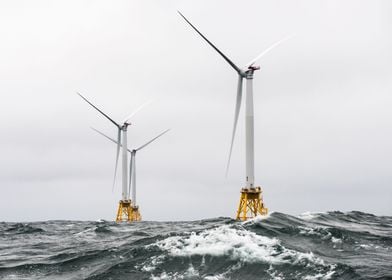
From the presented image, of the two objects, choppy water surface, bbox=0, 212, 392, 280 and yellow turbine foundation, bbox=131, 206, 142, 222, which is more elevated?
yellow turbine foundation, bbox=131, 206, 142, 222

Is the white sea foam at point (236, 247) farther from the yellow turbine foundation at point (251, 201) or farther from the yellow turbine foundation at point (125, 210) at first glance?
the yellow turbine foundation at point (125, 210)

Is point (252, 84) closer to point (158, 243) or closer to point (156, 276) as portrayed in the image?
point (158, 243)

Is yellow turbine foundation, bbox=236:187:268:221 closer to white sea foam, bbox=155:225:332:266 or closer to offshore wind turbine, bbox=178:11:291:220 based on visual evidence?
offshore wind turbine, bbox=178:11:291:220

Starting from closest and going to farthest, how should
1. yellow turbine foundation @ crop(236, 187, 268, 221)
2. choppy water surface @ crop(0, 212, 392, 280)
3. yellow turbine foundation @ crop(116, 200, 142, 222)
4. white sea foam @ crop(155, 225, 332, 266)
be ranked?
choppy water surface @ crop(0, 212, 392, 280), white sea foam @ crop(155, 225, 332, 266), yellow turbine foundation @ crop(236, 187, 268, 221), yellow turbine foundation @ crop(116, 200, 142, 222)

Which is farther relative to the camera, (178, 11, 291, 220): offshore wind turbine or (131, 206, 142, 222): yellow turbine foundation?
(131, 206, 142, 222): yellow turbine foundation

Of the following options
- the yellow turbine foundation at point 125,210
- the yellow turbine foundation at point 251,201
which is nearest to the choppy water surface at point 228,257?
the yellow turbine foundation at point 251,201

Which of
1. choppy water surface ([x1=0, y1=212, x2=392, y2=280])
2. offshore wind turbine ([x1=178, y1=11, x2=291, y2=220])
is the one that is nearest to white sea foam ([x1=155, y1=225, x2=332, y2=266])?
choppy water surface ([x1=0, y1=212, x2=392, y2=280])

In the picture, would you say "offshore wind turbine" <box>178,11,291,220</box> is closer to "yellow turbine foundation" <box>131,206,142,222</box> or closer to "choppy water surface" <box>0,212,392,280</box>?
"choppy water surface" <box>0,212,392,280</box>

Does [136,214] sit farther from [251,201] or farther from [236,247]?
[236,247]

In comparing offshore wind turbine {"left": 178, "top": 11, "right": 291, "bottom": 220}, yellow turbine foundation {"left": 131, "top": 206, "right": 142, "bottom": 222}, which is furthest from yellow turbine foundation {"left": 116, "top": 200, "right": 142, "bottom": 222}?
offshore wind turbine {"left": 178, "top": 11, "right": 291, "bottom": 220}

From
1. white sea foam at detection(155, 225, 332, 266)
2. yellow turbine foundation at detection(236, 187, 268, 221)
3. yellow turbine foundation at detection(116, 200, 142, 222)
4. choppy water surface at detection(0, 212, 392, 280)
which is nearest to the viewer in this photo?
choppy water surface at detection(0, 212, 392, 280)

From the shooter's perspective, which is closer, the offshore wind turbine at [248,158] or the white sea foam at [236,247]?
the white sea foam at [236,247]

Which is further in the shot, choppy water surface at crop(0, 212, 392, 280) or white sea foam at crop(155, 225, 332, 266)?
white sea foam at crop(155, 225, 332, 266)

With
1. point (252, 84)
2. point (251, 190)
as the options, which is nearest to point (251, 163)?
point (251, 190)
